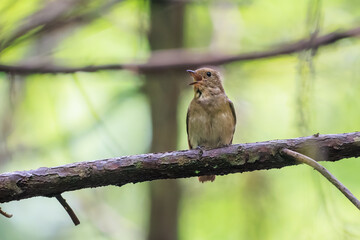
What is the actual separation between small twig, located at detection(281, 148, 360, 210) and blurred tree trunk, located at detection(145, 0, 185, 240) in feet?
10.9

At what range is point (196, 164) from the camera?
11.3 feet

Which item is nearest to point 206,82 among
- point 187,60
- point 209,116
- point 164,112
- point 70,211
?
point 209,116

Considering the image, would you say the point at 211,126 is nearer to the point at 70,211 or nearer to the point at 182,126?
the point at 70,211

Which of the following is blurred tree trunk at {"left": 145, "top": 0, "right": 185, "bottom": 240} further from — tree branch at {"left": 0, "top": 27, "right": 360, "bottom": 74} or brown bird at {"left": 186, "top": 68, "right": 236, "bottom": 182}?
tree branch at {"left": 0, "top": 27, "right": 360, "bottom": 74}

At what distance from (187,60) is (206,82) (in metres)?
1.06

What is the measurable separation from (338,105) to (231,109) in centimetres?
163

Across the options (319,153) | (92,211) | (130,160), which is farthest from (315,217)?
(92,211)

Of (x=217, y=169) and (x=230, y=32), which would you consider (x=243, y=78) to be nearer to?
(x=230, y=32)

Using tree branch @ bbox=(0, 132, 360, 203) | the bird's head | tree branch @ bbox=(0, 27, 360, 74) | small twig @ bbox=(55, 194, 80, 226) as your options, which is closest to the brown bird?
the bird's head

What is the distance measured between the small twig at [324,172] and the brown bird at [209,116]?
6.93ft

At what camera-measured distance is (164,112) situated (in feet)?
23.3

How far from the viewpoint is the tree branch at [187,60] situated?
349 cm

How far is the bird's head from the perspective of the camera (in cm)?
571

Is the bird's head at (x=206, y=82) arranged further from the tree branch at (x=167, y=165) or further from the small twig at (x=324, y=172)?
the small twig at (x=324, y=172)
